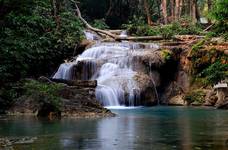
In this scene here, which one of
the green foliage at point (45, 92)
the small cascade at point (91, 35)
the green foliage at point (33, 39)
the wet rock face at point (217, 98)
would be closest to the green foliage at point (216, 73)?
the green foliage at point (33, 39)

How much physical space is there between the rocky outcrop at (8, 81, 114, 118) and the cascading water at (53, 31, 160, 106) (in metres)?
6.66

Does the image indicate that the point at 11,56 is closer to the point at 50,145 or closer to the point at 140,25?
the point at 50,145

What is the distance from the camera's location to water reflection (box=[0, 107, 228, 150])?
11.2 metres

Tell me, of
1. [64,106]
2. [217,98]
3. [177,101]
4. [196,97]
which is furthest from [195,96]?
[64,106]

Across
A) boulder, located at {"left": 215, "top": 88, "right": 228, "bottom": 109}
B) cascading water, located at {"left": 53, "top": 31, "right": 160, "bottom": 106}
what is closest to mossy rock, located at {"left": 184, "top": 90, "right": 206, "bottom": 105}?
boulder, located at {"left": 215, "top": 88, "right": 228, "bottom": 109}

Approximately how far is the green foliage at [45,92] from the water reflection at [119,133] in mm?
1516

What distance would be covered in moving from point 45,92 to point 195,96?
470 inches

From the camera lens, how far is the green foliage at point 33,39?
64.5 ft

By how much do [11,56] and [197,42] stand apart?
1403 cm

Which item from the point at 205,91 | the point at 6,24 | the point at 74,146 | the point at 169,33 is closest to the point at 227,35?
the point at 74,146

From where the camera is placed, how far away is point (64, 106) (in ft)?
63.7

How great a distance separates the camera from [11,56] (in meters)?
22.4

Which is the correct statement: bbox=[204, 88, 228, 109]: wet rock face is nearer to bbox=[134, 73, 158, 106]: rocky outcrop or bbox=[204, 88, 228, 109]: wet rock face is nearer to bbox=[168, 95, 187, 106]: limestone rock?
bbox=[168, 95, 187, 106]: limestone rock

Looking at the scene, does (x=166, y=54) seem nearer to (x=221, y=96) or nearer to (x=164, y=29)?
(x=221, y=96)
